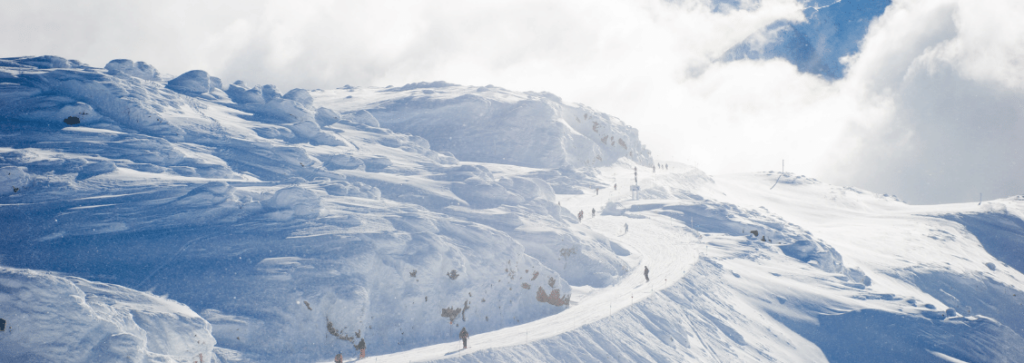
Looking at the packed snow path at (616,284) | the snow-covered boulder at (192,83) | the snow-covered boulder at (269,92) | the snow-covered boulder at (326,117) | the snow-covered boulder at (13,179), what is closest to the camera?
the packed snow path at (616,284)

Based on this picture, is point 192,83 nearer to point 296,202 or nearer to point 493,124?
point 296,202

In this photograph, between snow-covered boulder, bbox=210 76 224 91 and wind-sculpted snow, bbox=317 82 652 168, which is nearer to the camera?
snow-covered boulder, bbox=210 76 224 91

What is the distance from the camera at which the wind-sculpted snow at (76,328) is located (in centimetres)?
1964

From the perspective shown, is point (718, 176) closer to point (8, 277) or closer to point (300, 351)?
point (300, 351)

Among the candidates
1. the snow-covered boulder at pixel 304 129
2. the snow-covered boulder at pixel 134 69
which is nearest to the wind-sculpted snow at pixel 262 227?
the snow-covered boulder at pixel 304 129

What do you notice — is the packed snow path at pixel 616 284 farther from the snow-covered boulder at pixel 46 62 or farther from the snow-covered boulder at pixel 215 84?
the snow-covered boulder at pixel 46 62

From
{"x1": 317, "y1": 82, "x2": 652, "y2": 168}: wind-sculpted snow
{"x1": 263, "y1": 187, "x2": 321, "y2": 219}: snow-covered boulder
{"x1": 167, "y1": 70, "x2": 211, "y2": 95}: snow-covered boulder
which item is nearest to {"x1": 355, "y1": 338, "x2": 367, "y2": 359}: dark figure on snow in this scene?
{"x1": 263, "y1": 187, "x2": 321, "y2": 219}: snow-covered boulder

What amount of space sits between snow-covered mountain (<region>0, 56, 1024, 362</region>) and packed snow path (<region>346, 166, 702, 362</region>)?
0.30 m

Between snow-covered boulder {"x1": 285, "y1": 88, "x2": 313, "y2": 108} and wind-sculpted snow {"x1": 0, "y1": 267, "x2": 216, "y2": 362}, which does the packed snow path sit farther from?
snow-covered boulder {"x1": 285, "y1": 88, "x2": 313, "y2": 108}

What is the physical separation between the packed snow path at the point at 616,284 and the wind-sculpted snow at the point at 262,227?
1895mm

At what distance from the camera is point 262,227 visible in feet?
117

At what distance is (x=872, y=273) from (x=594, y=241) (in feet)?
135

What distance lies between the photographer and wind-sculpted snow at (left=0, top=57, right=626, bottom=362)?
29500 mm

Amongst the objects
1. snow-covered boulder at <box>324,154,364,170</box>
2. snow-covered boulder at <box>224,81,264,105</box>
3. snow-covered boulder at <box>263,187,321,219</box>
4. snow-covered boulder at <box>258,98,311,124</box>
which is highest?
snow-covered boulder at <box>224,81,264,105</box>
